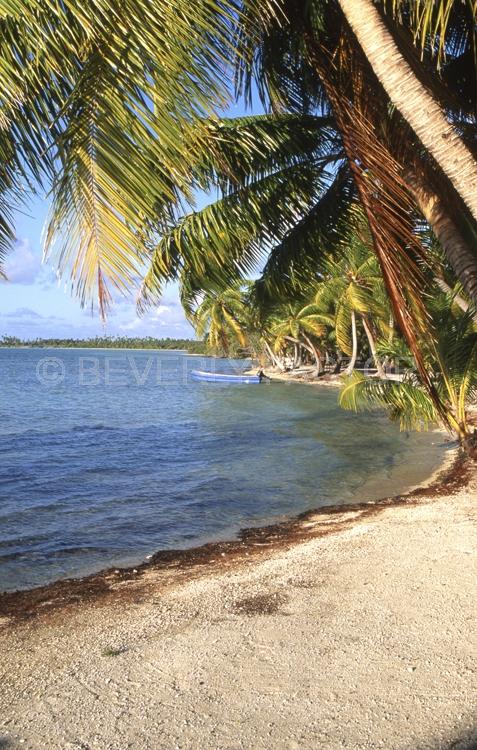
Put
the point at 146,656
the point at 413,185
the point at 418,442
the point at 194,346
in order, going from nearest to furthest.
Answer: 1. the point at 146,656
2. the point at 413,185
3. the point at 418,442
4. the point at 194,346

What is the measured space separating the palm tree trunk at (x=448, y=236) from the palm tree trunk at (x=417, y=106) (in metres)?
0.62

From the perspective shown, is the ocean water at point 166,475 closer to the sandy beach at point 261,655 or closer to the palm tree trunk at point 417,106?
the sandy beach at point 261,655

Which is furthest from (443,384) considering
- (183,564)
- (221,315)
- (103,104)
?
(221,315)

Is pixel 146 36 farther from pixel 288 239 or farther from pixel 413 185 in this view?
pixel 288 239

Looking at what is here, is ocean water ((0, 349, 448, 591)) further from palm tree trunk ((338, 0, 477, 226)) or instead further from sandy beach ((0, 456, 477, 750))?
palm tree trunk ((338, 0, 477, 226))

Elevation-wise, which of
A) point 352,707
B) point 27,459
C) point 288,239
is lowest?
point 27,459

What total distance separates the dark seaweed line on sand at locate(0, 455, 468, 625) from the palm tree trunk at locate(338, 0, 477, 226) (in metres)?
4.65

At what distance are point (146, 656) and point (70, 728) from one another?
0.95m

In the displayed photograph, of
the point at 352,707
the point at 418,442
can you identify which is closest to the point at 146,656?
the point at 352,707

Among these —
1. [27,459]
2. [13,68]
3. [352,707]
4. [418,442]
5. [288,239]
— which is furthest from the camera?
[418,442]

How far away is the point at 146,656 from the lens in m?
4.29

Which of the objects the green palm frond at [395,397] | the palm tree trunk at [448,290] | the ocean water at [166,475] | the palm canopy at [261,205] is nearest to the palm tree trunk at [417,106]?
the palm canopy at [261,205]

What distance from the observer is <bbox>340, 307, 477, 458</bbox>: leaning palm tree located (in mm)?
9836

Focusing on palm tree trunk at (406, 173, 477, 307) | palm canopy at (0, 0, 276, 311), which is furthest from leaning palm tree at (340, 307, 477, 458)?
palm canopy at (0, 0, 276, 311)
